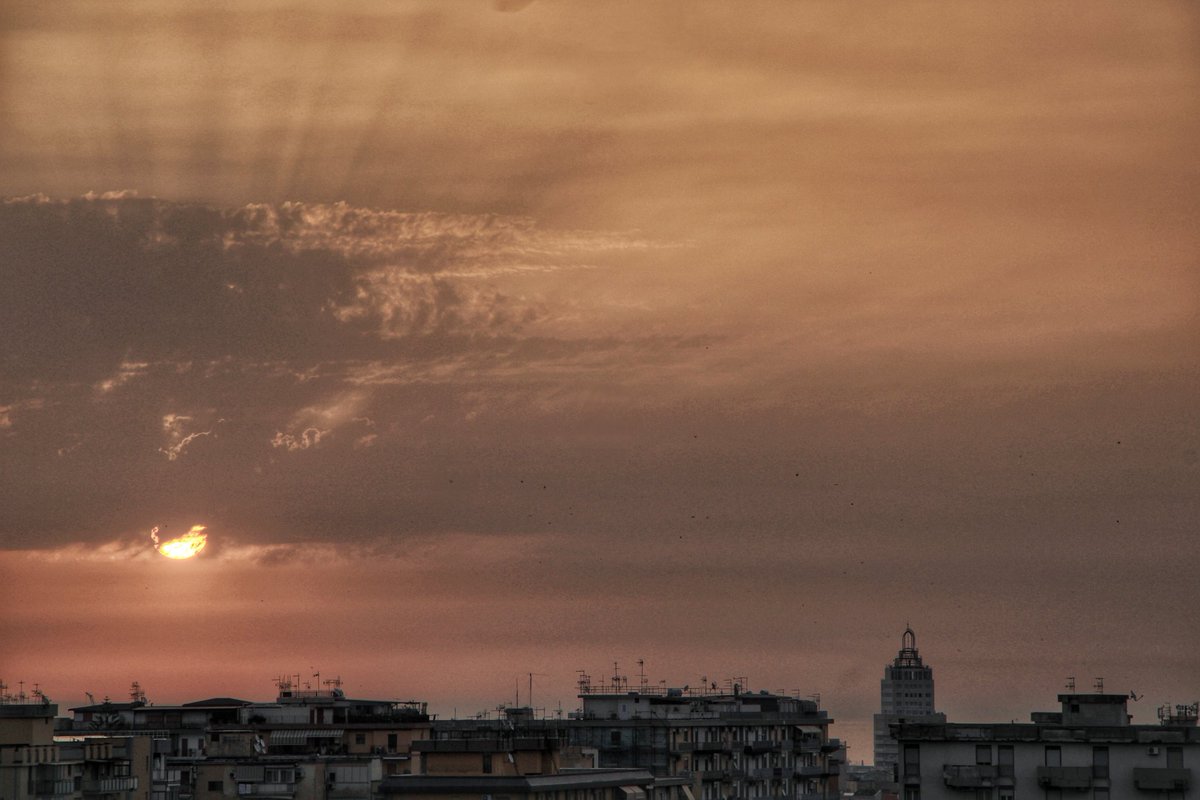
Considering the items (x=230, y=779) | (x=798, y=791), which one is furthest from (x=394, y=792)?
(x=798, y=791)

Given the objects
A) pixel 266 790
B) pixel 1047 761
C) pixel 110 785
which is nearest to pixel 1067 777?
pixel 1047 761

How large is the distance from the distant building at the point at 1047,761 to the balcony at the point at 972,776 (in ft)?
0.14

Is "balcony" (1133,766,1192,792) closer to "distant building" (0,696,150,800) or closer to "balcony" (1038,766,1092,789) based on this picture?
"balcony" (1038,766,1092,789)

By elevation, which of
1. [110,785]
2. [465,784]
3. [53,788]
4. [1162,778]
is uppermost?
[110,785]

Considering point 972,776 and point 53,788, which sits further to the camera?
point 53,788

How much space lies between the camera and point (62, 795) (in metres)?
123

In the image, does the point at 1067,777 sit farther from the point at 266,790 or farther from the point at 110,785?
the point at 266,790

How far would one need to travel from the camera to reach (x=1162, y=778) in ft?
342

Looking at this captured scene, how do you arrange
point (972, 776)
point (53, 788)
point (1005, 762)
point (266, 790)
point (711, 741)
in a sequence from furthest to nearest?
point (711, 741)
point (266, 790)
point (53, 788)
point (1005, 762)
point (972, 776)

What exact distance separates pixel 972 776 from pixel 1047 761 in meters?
3.43

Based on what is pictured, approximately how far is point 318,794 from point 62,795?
21.2m

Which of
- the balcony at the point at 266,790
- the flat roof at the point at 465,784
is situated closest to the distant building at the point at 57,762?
the balcony at the point at 266,790

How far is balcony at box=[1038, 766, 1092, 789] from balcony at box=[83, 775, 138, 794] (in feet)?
167

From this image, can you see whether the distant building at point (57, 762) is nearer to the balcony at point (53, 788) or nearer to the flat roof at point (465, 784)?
the balcony at point (53, 788)
